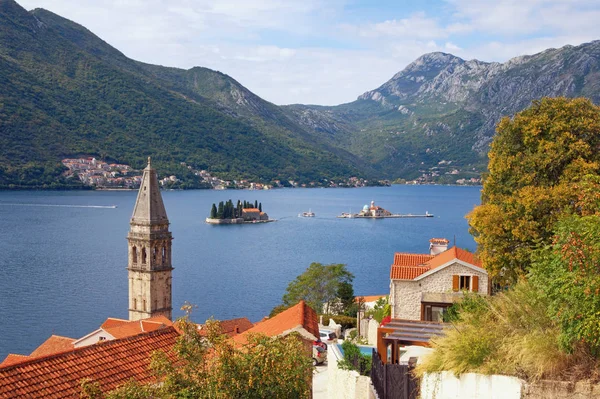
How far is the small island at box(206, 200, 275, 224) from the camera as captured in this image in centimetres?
12478

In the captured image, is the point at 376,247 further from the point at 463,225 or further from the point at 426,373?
the point at 426,373

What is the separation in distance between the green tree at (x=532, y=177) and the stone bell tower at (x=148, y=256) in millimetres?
18177

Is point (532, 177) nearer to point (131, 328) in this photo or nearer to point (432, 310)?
point (432, 310)

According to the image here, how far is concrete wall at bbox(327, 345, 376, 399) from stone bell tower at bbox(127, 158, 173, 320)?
19386mm

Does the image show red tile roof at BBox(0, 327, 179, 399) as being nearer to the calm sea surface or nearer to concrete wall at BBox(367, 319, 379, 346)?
concrete wall at BBox(367, 319, 379, 346)

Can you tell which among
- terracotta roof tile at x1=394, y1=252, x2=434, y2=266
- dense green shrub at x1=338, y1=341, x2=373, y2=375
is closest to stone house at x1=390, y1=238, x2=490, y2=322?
terracotta roof tile at x1=394, y1=252, x2=434, y2=266

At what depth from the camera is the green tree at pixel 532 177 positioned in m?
15.3

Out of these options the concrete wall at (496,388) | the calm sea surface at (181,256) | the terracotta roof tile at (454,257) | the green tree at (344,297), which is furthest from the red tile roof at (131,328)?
the calm sea surface at (181,256)

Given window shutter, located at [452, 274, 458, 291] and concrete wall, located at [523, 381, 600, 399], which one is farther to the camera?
window shutter, located at [452, 274, 458, 291]

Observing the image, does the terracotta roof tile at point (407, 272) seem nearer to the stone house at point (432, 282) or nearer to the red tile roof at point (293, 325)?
the stone house at point (432, 282)

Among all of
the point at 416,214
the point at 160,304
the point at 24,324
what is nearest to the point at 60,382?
the point at 160,304

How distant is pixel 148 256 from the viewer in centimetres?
3073

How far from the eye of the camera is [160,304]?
31.1 metres

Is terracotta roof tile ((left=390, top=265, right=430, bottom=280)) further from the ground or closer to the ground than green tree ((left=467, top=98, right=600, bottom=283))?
closer to the ground
